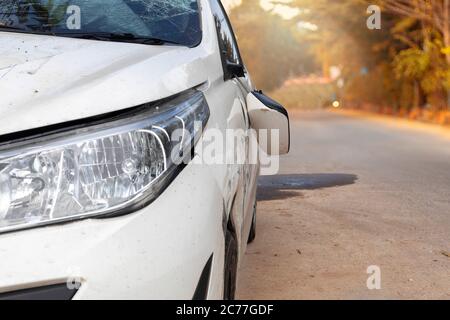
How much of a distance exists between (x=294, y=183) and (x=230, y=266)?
19.9 feet

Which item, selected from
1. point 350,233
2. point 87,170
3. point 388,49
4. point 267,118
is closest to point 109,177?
point 87,170

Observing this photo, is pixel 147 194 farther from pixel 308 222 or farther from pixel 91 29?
pixel 308 222

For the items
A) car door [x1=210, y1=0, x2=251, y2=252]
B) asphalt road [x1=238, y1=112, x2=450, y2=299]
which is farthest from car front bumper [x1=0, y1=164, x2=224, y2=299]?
asphalt road [x1=238, y1=112, x2=450, y2=299]

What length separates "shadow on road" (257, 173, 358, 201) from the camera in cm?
781

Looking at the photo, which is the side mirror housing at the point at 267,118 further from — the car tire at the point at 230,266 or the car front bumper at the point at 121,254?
the car front bumper at the point at 121,254

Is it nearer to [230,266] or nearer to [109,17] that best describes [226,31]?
[109,17]

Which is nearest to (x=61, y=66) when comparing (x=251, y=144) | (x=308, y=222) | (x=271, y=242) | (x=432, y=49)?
Result: (x=251, y=144)

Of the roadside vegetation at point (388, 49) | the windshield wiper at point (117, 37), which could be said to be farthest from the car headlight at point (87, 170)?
the roadside vegetation at point (388, 49)

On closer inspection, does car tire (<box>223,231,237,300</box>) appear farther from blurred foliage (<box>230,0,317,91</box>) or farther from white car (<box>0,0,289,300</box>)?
blurred foliage (<box>230,0,317,91</box>)

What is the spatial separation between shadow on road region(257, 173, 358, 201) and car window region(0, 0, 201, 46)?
13.7ft

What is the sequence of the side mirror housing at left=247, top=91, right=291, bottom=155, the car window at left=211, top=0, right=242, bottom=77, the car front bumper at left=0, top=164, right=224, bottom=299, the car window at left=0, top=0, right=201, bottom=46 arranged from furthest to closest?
the car window at left=211, top=0, right=242, bottom=77
the side mirror housing at left=247, top=91, right=291, bottom=155
the car window at left=0, top=0, right=201, bottom=46
the car front bumper at left=0, top=164, right=224, bottom=299

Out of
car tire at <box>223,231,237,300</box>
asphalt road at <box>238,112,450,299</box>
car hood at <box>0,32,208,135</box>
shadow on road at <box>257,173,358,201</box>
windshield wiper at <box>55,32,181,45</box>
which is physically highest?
windshield wiper at <box>55,32,181,45</box>

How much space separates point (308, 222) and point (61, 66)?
4.02m

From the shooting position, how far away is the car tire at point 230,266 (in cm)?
262
